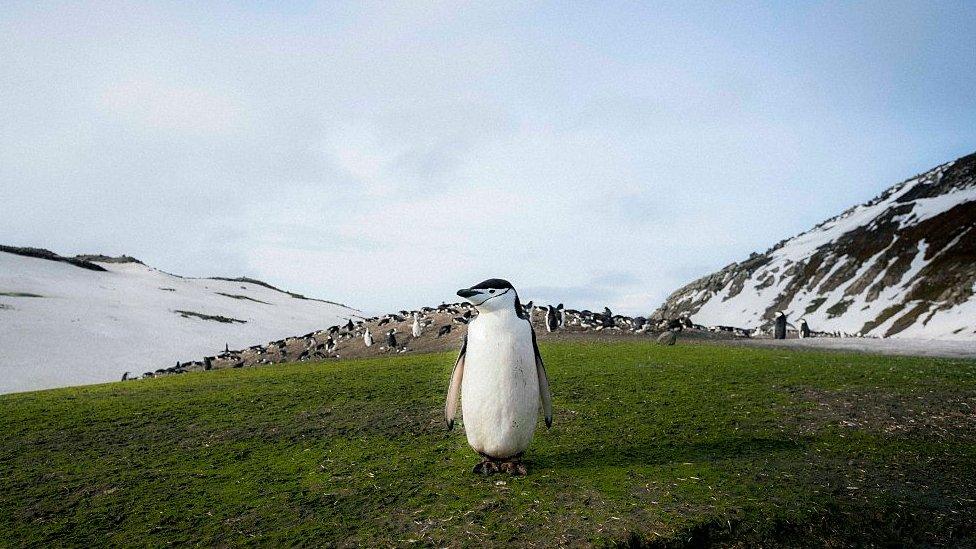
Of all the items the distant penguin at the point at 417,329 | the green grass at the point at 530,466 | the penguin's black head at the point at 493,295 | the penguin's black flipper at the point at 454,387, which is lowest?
the green grass at the point at 530,466

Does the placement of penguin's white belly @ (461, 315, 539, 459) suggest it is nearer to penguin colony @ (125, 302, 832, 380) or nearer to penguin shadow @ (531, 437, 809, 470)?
penguin shadow @ (531, 437, 809, 470)

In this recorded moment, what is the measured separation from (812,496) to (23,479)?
9535mm

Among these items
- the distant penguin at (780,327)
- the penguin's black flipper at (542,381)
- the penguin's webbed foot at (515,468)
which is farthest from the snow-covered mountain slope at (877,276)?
the penguin's webbed foot at (515,468)

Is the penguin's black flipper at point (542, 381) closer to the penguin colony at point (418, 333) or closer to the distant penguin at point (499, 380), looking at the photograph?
the distant penguin at point (499, 380)

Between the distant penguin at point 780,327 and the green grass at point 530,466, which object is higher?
the distant penguin at point 780,327

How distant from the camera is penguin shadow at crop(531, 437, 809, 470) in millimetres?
7082

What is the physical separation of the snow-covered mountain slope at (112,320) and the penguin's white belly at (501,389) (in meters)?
26.6

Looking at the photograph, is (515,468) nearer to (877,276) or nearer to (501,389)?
(501,389)

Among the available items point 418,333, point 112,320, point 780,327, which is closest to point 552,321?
point 418,333

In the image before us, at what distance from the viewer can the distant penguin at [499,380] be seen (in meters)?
6.56

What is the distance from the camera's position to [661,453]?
7.47 m

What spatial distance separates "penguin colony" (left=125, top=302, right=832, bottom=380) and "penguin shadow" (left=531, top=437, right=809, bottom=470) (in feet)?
48.8

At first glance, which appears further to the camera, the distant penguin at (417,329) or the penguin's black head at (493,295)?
the distant penguin at (417,329)

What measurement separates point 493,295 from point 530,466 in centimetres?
204
